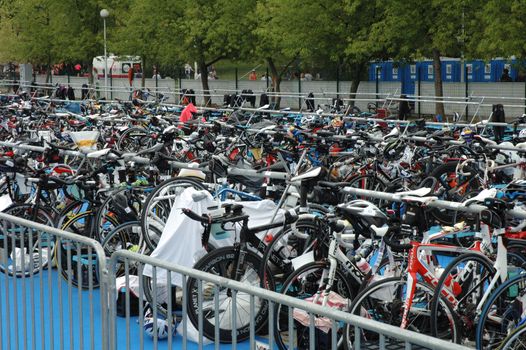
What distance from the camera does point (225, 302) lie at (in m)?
4.33

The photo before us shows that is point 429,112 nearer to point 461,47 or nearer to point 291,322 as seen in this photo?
point 461,47

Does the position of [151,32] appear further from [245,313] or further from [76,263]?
[245,313]

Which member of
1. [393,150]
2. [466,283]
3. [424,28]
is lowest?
[466,283]

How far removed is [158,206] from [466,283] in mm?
3286

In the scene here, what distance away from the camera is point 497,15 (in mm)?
24281

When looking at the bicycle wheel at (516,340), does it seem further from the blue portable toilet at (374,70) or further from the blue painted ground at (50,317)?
the blue portable toilet at (374,70)

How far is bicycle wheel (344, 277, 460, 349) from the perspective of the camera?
19.5 feet

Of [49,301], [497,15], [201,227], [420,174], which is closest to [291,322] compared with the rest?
[49,301]

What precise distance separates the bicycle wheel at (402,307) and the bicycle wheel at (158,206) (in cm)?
249

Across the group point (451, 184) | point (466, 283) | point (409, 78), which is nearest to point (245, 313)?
point (466, 283)

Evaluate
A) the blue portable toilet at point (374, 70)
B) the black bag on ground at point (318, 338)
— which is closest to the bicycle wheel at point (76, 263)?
the black bag on ground at point (318, 338)

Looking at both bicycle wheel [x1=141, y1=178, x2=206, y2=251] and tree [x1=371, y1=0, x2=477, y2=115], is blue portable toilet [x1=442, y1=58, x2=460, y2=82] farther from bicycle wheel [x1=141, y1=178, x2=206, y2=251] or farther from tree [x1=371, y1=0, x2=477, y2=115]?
bicycle wheel [x1=141, y1=178, x2=206, y2=251]

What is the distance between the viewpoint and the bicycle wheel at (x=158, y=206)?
27.0 feet

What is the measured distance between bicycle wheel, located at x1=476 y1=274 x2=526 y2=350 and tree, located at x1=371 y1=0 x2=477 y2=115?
71.3ft
